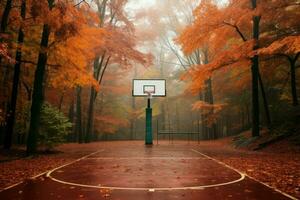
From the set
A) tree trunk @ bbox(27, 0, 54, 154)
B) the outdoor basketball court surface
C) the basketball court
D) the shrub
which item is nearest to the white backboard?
the shrub

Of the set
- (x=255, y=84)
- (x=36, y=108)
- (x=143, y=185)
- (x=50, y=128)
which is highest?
(x=255, y=84)

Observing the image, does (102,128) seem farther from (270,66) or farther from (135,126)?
(270,66)

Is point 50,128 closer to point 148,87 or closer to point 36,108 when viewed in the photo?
point 36,108

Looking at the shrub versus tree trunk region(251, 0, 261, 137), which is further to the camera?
tree trunk region(251, 0, 261, 137)

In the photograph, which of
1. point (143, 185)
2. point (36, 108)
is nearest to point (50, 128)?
point (36, 108)

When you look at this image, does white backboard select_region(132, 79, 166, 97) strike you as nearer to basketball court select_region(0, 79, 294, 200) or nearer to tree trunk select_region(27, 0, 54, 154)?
tree trunk select_region(27, 0, 54, 154)

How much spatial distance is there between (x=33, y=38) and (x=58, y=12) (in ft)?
15.2

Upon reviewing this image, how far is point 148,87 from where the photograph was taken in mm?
22797

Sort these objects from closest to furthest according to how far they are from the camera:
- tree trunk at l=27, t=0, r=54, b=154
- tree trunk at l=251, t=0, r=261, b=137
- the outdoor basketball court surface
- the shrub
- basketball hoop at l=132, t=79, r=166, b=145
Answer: the outdoor basketball court surface → tree trunk at l=27, t=0, r=54, b=154 → the shrub → tree trunk at l=251, t=0, r=261, b=137 → basketball hoop at l=132, t=79, r=166, b=145

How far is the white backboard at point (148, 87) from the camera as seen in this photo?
2267cm

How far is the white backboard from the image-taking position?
893 inches

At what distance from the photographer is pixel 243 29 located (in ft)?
62.3

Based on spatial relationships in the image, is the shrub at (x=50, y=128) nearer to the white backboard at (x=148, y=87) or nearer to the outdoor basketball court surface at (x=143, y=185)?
the outdoor basketball court surface at (x=143, y=185)

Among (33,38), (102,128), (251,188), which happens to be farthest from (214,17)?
(102,128)
